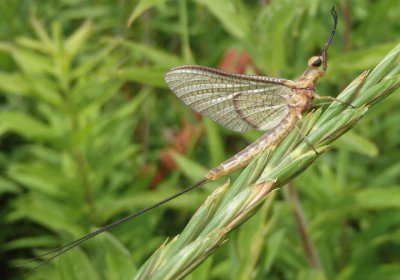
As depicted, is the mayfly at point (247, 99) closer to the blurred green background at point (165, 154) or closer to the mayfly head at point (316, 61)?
the mayfly head at point (316, 61)

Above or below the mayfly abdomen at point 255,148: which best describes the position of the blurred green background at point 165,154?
above

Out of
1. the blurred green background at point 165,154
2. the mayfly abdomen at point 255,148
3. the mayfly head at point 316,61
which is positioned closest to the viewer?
the mayfly abdomen at point 255,148

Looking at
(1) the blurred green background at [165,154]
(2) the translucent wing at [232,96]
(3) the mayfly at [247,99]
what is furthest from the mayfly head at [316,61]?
(1) the blurred green background at [165,154]

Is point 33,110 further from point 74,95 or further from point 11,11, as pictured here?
point 74,95

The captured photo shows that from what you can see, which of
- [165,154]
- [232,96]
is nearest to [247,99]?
[232,96]

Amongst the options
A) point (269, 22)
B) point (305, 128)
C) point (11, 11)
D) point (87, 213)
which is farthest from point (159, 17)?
point (305, 128)

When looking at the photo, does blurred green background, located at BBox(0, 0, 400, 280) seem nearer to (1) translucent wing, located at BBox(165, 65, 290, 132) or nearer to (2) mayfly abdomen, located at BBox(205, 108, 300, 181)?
(1) translucent wing, located at BBox(165, 65, 290, 132)

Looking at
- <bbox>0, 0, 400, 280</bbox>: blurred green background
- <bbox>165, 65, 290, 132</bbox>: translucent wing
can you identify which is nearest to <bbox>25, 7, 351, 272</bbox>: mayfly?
<bbox>165, 65, 290, 132</bbox>: translucent wing
